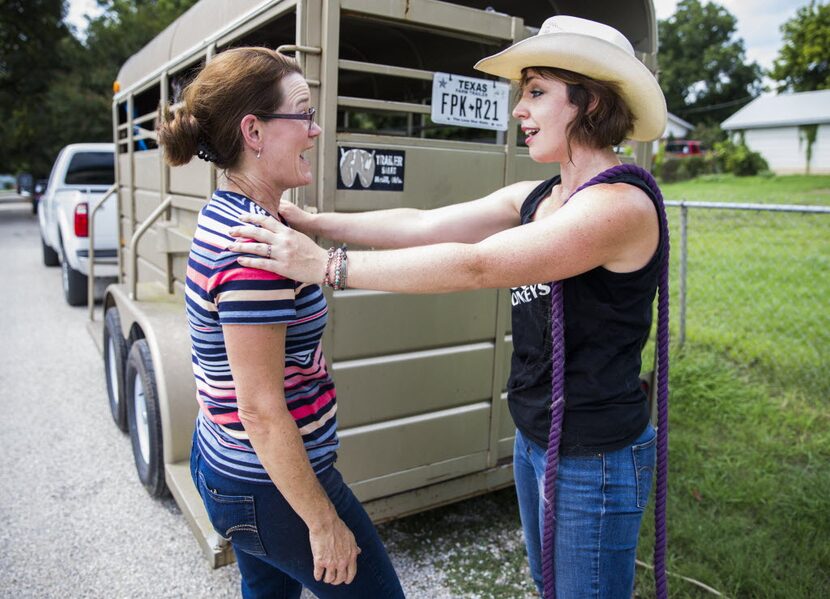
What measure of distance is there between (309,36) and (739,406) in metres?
3.98

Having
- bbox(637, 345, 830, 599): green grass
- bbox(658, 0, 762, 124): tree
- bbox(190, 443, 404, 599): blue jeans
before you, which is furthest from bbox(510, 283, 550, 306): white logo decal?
bbox(658, 0, 762, 124): tree

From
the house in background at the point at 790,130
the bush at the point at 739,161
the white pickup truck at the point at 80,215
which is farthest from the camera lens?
the house in background at the point at 790,130

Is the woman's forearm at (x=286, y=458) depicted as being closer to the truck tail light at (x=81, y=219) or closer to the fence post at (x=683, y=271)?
the fence post at (x=683, y=271)

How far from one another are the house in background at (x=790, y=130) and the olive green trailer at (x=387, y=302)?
38.2 m

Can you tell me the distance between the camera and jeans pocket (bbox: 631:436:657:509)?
5.55ft

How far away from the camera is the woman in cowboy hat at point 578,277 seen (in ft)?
4.93

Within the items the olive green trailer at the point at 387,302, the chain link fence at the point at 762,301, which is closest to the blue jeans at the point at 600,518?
the olive green trailer at the point at 387,302

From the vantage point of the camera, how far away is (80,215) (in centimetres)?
792

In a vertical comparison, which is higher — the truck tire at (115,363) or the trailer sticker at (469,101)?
the trailer sticker at (469,101)

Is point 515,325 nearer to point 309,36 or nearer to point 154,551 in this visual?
point 309,36

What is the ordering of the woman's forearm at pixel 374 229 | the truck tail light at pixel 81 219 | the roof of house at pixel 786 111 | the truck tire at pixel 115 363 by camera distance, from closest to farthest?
the woman's forearm at pixel 374 229 → the truck tire at pixel 115 363 → the truck tail light at pixel 81 219 → the roof of house at pixel 786 111

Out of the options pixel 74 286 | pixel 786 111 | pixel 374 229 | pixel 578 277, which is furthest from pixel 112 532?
pixel 786 111

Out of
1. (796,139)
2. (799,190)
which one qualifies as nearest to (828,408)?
(799,190)

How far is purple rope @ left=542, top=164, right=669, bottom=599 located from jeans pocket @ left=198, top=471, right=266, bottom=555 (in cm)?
72
